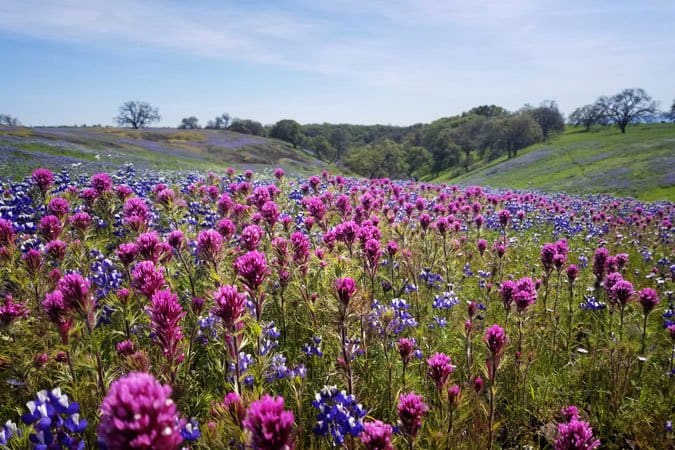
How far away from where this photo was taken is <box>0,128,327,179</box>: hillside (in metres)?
29.2

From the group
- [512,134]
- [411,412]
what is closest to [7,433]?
[411,412]

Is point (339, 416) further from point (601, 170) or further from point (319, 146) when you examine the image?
point (319, 146)

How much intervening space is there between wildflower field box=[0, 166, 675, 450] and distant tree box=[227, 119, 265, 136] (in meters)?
116

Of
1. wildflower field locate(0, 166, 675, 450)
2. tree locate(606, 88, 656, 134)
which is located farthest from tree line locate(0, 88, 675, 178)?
wildflower field locate(0, 166, 675, 450)

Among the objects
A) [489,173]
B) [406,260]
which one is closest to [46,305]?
[406,260]

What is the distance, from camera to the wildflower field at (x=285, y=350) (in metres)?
2.42

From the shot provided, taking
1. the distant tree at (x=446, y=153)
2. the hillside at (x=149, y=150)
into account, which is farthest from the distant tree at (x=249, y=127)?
the distant tree at (x=446, y=153)

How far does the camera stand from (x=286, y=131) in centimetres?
11419

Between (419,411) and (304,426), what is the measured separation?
1599mm

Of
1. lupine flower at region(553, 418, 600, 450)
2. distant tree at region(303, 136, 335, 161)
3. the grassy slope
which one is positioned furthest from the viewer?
distant tree at region(303, 136, 335, 161)

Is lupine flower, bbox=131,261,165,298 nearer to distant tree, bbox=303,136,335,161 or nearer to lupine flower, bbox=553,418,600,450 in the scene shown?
lupine flower, bbox=553,418,600,450

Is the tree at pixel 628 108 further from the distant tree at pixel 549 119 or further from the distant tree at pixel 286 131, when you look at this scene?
the distant tree at pixel 286 131

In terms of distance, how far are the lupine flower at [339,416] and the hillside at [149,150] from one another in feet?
69.2

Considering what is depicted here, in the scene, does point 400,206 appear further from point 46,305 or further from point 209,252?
point 46,305
